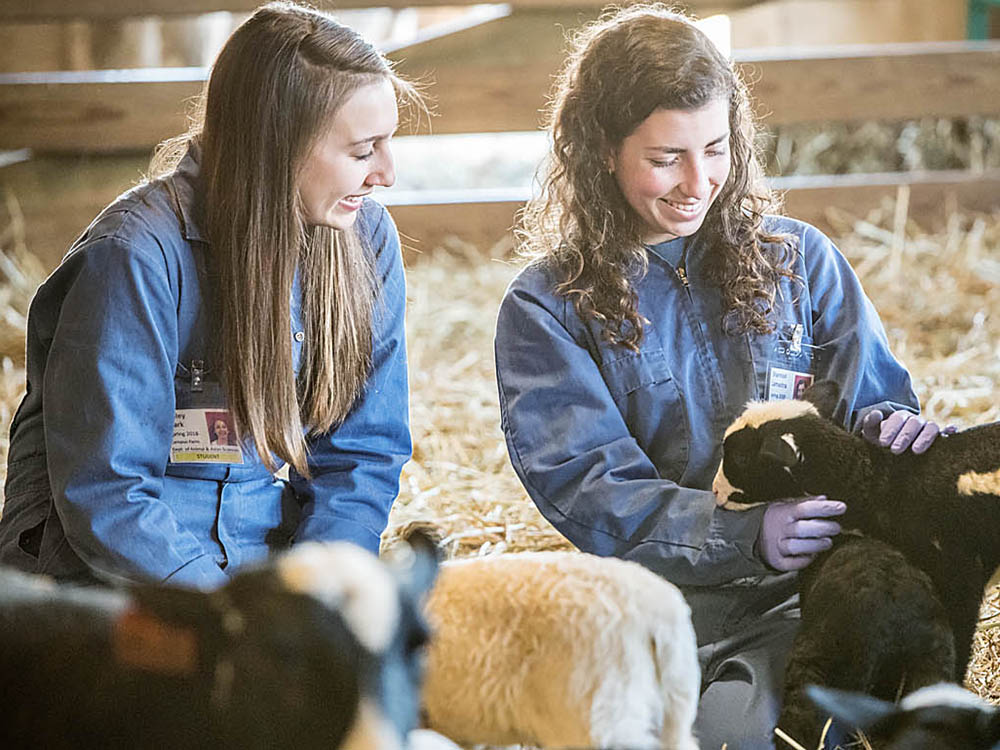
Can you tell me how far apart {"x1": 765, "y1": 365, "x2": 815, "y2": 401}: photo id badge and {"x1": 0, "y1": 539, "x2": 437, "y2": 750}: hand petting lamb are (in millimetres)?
1232

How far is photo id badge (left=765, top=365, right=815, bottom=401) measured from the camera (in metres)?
2.20

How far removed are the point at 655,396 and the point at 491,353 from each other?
7.98 feet

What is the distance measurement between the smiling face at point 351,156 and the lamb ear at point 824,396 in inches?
31.2

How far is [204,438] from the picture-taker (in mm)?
2074

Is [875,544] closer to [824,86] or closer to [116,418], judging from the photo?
[116,418]

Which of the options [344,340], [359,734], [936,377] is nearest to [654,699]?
[359,734]

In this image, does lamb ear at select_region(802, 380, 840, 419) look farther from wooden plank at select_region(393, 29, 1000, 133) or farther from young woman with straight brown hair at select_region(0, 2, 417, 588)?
wooden plank at select_region(393, 29, 1000, 133)

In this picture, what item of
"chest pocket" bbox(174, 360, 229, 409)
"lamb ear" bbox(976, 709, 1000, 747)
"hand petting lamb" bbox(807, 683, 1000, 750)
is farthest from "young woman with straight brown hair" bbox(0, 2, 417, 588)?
"lamb ear" bbox(976, 709, 1000, 747)

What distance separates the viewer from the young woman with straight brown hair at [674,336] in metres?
2.00

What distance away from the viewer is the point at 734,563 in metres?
1.97

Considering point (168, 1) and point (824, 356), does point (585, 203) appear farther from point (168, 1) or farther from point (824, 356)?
point (168, 1)

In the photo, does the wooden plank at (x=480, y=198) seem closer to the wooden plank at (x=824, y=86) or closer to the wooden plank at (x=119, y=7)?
the wooden plank at (x=824, y=86)

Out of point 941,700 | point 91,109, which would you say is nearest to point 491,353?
point 91,109

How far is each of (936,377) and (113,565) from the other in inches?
113
